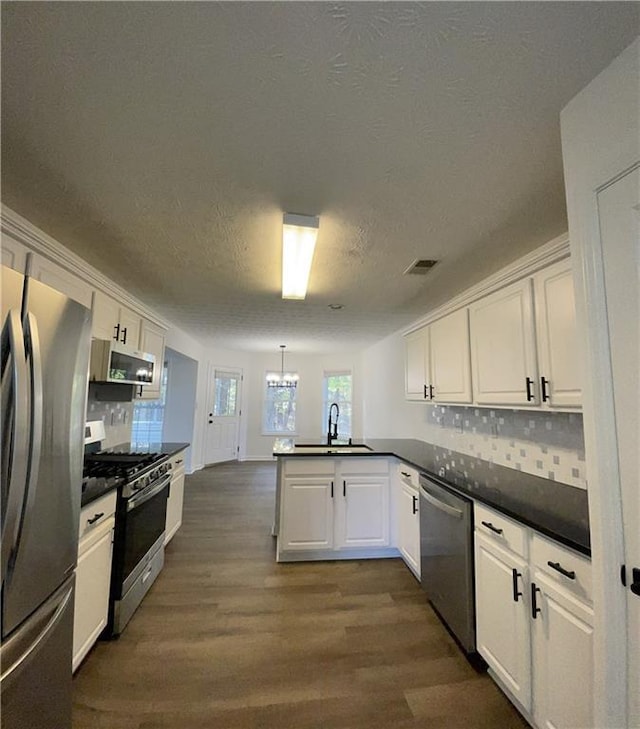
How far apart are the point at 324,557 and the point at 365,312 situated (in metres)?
2.48

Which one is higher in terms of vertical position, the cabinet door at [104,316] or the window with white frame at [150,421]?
the cabinet door at [104,316]

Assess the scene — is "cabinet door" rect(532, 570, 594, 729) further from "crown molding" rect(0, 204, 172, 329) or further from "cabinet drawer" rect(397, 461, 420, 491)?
"crown molding" rect(0, 204, 172, 329)

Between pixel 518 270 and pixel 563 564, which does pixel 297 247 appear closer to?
pixel 518 270

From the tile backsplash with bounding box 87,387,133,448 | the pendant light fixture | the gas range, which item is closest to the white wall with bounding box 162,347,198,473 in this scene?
the pendant light fixture

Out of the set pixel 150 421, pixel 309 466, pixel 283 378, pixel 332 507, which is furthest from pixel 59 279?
pixel 283 378

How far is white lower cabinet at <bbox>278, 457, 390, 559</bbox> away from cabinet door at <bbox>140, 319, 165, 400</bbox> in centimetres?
166

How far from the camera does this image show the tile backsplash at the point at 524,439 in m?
2.02

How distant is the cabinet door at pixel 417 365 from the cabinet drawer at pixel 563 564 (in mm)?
1789

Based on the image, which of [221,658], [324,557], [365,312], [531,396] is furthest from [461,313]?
[221,658]

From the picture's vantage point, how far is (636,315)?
2.62 feet

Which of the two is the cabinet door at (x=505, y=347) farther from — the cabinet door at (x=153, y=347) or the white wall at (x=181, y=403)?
the white wall at (x=181, y=403)

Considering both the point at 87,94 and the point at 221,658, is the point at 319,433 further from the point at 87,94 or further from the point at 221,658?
the point at 87,94

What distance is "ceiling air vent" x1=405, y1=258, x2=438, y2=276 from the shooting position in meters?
2.22

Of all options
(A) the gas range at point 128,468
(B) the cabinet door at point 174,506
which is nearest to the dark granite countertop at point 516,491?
(A) the gas range at point 128,468
